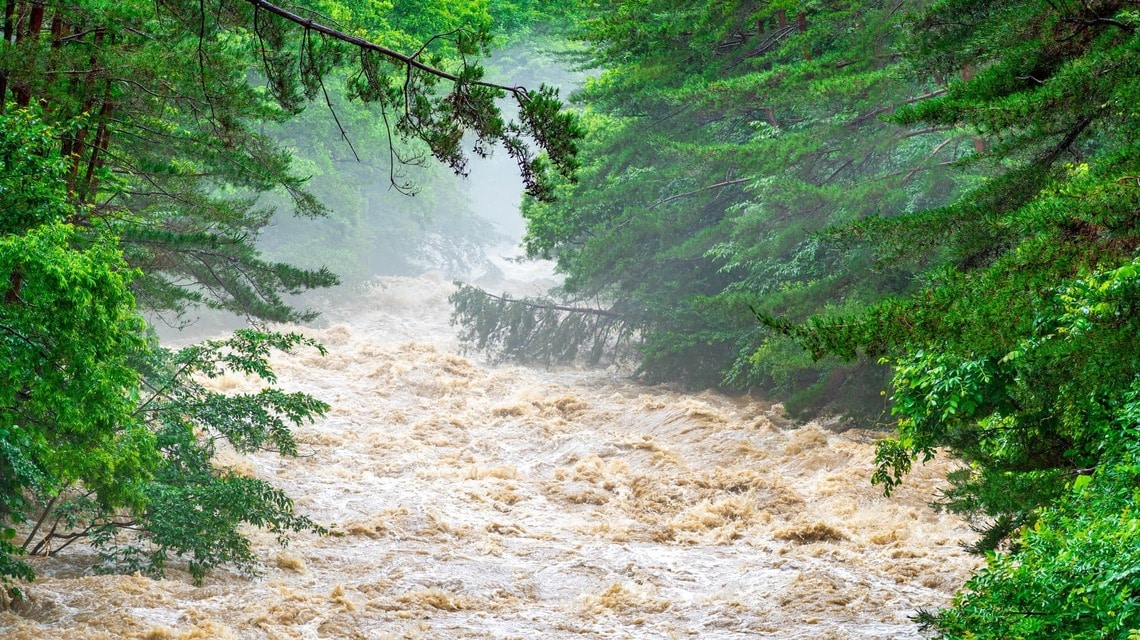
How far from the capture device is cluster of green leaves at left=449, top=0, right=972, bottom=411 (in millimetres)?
13898

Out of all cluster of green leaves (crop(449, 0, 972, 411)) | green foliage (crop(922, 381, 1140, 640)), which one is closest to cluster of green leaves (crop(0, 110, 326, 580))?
green foliage (crop(922, 381, 1140, 640))

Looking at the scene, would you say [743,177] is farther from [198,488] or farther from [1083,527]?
→ [1083,527]

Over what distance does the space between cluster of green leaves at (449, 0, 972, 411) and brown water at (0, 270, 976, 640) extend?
5.52 feet

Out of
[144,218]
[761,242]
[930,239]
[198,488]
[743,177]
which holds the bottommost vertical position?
[198,488]

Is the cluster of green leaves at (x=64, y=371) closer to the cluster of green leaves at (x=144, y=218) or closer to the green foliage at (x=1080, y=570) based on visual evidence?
the cluster of green leaves at (x=144, y=218)

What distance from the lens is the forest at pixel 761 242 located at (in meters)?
4.92

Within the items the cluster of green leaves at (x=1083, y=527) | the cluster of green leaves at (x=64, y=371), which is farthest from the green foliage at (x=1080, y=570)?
the cluster of green leaves at (x=64, y=371)

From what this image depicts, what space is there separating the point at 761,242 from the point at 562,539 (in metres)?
7.46

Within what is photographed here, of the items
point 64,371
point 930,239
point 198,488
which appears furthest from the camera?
point 198,488

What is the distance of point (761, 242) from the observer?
16.8 m

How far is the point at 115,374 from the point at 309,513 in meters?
7.02

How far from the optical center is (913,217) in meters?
7.57

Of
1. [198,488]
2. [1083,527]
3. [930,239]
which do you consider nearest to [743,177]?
[930,239]

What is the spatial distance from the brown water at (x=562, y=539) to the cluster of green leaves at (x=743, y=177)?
1683 mm
